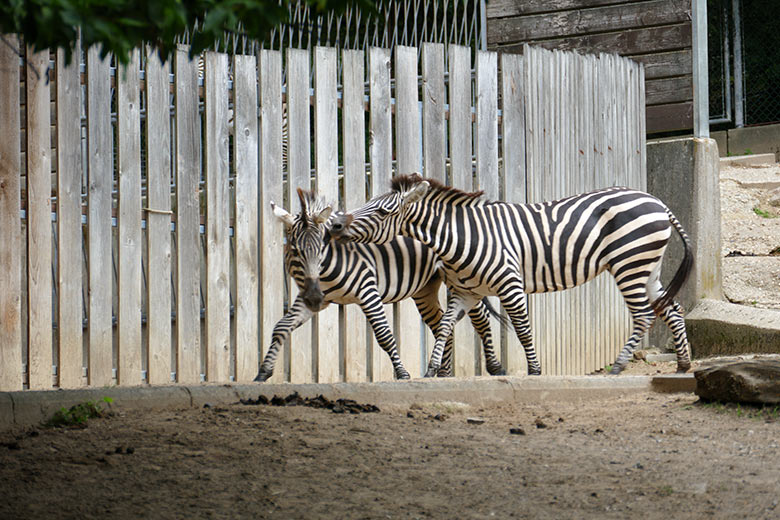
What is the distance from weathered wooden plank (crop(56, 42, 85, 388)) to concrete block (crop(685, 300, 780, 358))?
5643 mm

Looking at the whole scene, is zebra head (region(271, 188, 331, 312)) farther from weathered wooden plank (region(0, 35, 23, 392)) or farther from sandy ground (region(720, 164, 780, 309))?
sandy ground (region(720, 164, 780, 309))

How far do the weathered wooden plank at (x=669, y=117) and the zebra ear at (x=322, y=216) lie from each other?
500 centimetres

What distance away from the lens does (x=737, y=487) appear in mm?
3668

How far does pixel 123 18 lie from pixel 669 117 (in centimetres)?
871

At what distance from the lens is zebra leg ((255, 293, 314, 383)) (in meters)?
6.61

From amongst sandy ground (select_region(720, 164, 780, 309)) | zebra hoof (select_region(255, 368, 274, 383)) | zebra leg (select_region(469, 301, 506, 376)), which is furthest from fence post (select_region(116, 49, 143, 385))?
sandy ground (select_region(720, 164, 780, 309))

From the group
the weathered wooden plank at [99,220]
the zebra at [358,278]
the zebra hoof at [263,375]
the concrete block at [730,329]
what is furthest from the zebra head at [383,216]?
the concrete block at [730,329]

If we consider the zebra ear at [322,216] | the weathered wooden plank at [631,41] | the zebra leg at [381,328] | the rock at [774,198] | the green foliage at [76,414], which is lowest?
the green foliage at [76,414]

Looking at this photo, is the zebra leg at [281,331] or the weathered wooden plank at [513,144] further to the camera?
the weathered wooden plank at [513,144]

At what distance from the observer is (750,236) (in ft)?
37.5

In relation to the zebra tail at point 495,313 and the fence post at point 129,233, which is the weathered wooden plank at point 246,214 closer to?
the fence post at point 129,233

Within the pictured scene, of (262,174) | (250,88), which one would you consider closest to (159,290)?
(262,174)

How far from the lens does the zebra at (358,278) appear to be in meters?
6.51

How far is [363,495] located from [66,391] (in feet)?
5.49
